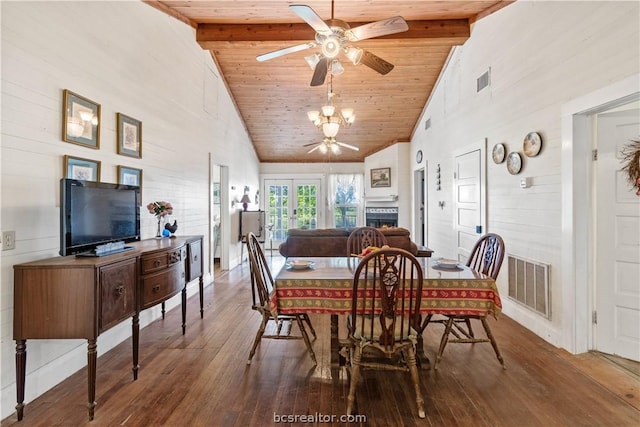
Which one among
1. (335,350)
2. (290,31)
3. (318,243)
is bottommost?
(335,350)

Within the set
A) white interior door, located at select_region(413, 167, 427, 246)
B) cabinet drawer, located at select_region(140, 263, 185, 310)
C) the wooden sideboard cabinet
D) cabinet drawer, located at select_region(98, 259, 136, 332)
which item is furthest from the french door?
the wooden sideboard cabinet

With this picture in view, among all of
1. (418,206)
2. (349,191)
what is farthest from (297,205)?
(418,206)

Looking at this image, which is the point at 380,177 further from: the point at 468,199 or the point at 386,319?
the point at 386,319

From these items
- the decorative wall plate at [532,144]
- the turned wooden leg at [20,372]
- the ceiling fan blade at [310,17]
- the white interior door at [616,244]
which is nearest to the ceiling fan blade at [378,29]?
the ceiling fan blade at [310,17]

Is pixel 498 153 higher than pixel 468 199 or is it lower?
higher

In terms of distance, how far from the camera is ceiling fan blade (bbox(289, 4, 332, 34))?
7.88 ft

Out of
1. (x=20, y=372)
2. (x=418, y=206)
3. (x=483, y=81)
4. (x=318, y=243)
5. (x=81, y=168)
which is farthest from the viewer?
(x=418, y=206)

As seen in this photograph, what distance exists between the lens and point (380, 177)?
855cm

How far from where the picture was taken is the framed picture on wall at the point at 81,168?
2474 mm

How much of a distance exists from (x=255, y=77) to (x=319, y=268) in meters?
4.60

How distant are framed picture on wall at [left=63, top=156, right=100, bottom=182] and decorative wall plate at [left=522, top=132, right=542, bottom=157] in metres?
4.17

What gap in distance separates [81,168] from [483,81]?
4.72m

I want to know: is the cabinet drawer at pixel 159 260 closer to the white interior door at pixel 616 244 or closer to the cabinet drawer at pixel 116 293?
the cabinet drawer at pixel 116 293

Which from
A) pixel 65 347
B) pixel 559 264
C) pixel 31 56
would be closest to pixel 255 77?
pixel 31 56
